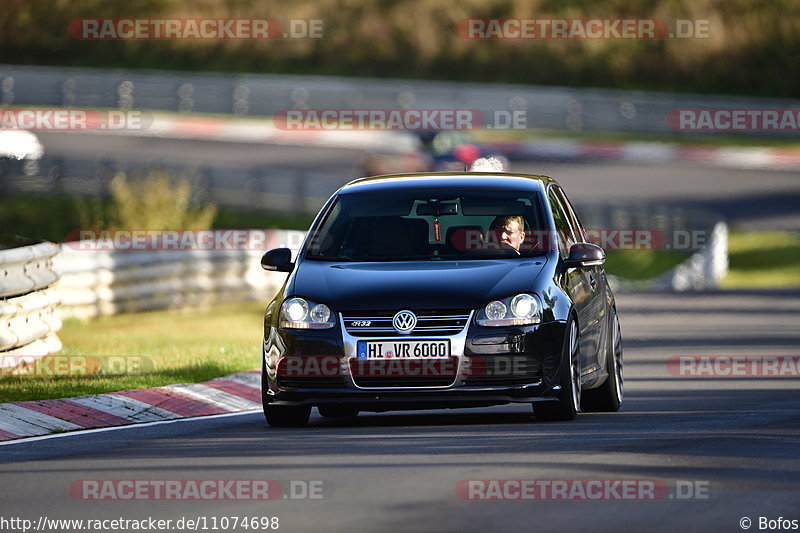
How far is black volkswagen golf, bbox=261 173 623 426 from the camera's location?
11016 millimetres

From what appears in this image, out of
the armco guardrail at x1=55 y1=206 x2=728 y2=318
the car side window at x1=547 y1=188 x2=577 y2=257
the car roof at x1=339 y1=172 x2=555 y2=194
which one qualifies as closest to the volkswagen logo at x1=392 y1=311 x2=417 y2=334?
the car side window at x1=547 y1=188 x2=577 y2=257

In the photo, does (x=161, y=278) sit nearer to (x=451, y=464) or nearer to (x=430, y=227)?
(x=430, y=227)

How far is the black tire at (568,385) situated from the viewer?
1130cm

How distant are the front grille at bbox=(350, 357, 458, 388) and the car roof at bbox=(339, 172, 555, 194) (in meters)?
1.86

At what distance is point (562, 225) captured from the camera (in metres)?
12.6

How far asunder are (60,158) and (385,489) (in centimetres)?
2964

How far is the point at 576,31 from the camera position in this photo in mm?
63500

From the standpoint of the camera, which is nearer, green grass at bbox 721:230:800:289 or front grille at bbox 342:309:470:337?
front grille at bbox 342:309:470:337

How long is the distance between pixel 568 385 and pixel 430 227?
1542 millimetres

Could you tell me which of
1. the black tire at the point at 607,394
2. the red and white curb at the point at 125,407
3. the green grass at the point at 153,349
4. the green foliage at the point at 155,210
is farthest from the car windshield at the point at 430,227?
the green foliage at the point at 155,210

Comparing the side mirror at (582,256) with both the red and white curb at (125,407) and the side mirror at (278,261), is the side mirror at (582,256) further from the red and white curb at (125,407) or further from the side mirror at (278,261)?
the red and white curb at (125,407)

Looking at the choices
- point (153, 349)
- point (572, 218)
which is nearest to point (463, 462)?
point (572, 218)

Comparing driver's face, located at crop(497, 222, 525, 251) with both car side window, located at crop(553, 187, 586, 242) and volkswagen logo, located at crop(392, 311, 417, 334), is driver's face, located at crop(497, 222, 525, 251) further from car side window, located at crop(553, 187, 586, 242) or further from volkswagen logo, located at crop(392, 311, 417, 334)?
volkswagen logo, located at crop(392, 311, 417, 334)

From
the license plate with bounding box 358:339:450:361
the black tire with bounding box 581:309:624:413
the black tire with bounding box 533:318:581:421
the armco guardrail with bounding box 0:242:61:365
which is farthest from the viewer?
the armco guardrail with bounding box 0:242:61:365
